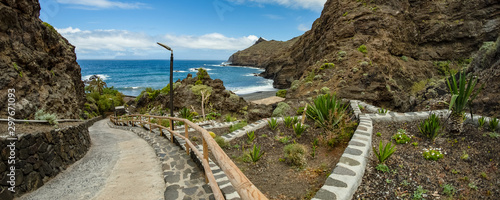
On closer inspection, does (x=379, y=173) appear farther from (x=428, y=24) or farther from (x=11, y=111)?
(x=428, y=24)

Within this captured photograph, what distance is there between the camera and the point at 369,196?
3.08 metres

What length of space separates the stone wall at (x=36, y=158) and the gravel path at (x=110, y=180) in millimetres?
160

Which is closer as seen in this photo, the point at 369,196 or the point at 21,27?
the point at 369,196

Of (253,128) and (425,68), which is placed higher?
(425,68)

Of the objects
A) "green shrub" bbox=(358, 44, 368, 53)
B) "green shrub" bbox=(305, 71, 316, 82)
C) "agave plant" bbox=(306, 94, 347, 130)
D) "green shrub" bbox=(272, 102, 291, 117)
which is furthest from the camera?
"green shrub" bbox=(358, 44, 368, 53)

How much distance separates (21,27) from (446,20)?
33151 mm

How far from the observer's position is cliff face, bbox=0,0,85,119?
6395 mm

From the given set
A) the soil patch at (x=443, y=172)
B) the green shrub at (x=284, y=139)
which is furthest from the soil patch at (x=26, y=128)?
the soil patch at (x=443, y=172)

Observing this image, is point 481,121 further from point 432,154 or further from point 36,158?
point 36,158

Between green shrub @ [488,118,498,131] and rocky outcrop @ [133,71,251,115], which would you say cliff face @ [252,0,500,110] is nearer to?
rocky outcrop @ [133,71,251,115]

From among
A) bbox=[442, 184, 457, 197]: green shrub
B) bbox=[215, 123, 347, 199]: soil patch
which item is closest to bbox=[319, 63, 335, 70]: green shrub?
bbox=[215, 123, 347, 199]: soil patch

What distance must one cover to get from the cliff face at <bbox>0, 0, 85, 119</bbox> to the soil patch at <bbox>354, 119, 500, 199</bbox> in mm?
8738

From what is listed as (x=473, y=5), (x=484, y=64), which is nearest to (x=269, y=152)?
(x=484, y=64)

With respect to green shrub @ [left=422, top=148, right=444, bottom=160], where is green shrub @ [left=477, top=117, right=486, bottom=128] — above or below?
above
